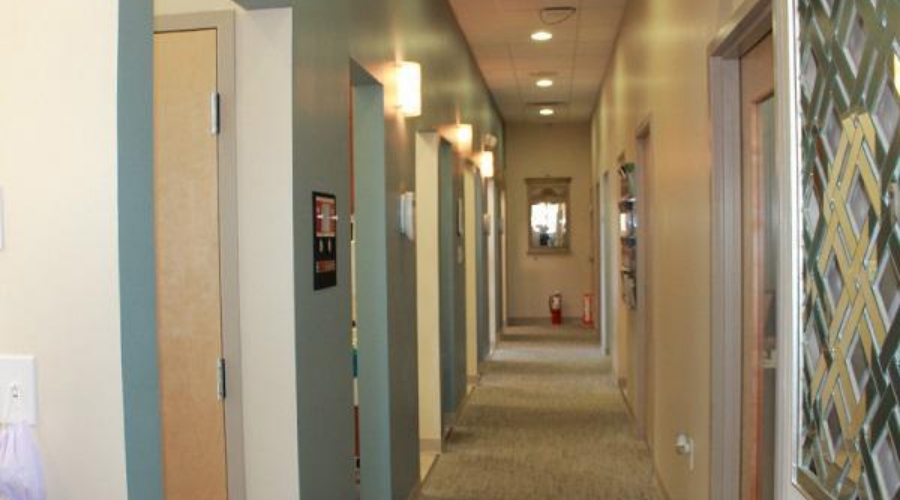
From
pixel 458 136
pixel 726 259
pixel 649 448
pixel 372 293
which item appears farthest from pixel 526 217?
pixel 726 259

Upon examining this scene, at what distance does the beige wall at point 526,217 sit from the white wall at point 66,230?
10.9m

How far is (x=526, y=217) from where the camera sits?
12.1 meters

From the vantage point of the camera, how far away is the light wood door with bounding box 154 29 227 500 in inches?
91.9

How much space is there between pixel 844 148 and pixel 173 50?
71.9 inches

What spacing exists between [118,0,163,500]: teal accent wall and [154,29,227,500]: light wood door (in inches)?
39.9

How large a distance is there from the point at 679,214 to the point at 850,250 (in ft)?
7.22

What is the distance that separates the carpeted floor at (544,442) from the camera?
4430mm

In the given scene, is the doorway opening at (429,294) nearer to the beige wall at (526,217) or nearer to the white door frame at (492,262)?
the white door frame at (492,262)

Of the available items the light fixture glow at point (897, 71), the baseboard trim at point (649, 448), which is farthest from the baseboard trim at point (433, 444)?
the light fixture glow at point (897, 71)

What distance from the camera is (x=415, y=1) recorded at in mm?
4230

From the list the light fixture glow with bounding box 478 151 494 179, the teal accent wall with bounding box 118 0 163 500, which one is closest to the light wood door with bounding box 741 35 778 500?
the teal accent wall with bounding box 118 0 163 500

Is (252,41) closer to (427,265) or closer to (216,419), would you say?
(216,419)

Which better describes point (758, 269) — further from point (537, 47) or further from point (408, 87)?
point (537, 47)

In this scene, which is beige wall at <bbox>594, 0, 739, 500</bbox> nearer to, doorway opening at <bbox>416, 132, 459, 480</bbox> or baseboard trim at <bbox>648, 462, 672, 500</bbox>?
baseboard trim at <bbox>648, 462, 672, 500</bbox>
